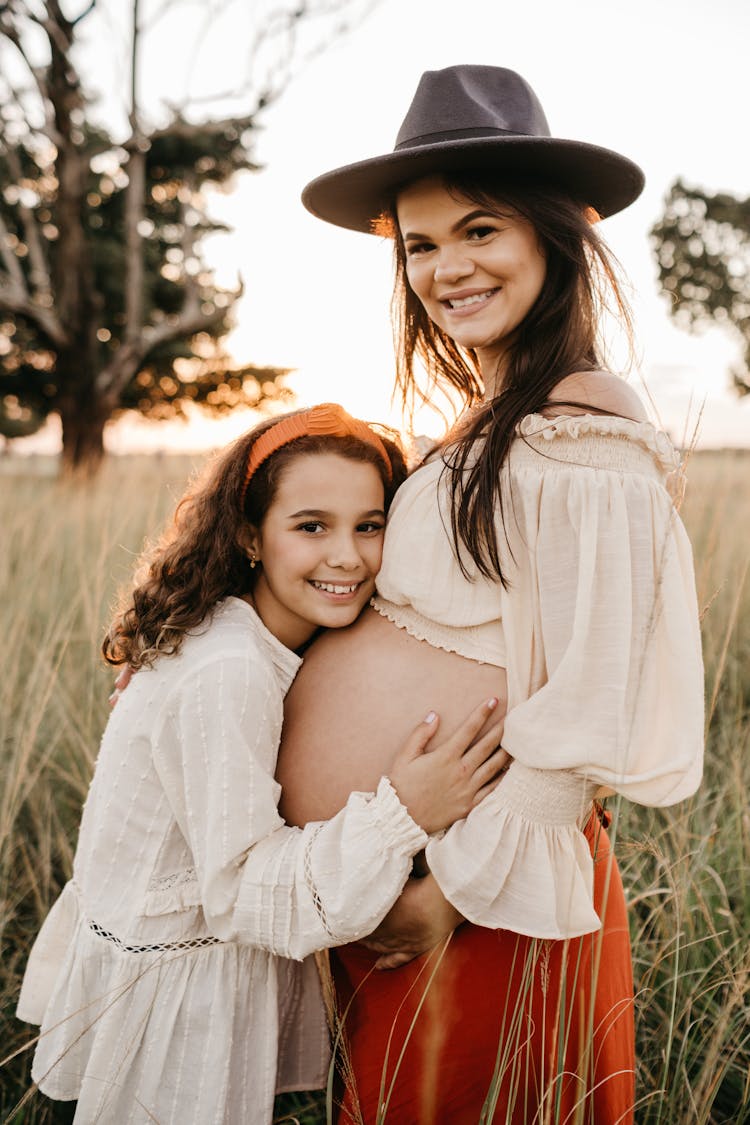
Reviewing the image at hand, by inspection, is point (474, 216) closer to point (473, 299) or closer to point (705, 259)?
point (473, 299)

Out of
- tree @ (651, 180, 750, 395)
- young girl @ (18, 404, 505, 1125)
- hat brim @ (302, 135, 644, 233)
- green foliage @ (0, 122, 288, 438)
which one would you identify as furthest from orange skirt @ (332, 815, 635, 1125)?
tree @ (651, 180, 750, 395)

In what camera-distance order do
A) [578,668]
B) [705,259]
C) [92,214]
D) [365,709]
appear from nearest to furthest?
[578,668] < [365,709] < [92,214] < [705,259]

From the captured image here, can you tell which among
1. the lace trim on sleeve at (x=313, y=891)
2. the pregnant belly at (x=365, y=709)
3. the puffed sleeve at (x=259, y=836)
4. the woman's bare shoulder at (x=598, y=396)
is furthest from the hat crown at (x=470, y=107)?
the lace trim on sleeve at (x=313, y=891)

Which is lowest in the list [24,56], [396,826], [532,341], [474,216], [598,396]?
[396,826]

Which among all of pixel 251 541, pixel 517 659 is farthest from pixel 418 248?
pixel 517 659

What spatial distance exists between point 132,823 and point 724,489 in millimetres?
4240

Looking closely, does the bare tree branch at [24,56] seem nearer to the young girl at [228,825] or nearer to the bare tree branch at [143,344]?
the bare tree branch at [143,344]

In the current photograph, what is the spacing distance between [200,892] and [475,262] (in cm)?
142

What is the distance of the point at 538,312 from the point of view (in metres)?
1.88

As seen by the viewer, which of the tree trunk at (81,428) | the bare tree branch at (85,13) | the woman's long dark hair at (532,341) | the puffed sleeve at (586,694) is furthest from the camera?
the tree trunk at (81,428)

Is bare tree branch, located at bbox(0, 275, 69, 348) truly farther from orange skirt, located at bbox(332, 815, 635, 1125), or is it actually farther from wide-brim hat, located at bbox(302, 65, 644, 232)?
orange skirt, located at bbox(332, 815, 635, 1125)

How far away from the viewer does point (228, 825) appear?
1508 mm

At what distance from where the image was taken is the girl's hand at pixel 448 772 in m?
1.53

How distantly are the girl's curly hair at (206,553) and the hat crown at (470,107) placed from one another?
690mm
